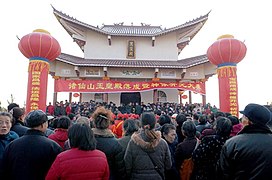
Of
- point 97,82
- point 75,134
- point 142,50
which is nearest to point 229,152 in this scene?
point 75,134

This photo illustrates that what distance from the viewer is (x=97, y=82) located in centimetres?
1205

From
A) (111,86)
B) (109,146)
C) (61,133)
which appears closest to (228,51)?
(111,86)

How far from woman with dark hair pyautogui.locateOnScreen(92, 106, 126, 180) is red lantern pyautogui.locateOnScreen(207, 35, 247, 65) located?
8218 mm

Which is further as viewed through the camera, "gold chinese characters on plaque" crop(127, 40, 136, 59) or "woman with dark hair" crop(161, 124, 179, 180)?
"gold chinese characters on plaque" crop(127, 40, 136, 59)

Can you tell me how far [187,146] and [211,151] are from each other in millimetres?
353

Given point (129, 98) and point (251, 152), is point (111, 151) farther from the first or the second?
point (129, 98)

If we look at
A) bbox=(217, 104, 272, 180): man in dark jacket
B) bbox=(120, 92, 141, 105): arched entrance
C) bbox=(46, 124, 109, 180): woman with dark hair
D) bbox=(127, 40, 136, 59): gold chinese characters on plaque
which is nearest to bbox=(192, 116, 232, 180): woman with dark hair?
bbox=(217, 104, 272, 180): man in dark jacket

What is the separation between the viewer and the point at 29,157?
2043 millimetres

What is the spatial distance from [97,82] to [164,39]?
5.89m

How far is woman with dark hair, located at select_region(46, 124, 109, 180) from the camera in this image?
1808mm

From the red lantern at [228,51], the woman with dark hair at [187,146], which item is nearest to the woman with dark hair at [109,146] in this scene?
the woman with dark hair at [187,146]

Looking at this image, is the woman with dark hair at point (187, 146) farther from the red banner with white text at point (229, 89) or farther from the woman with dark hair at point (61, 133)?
the red banner with white text at point (229, 89)

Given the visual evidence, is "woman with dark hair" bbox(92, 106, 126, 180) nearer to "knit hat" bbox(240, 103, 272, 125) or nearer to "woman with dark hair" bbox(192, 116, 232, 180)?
"woman with dark hair" bbox(192, 116, 232, 180)

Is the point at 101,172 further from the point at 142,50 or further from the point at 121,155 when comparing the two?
the point at 142,50
